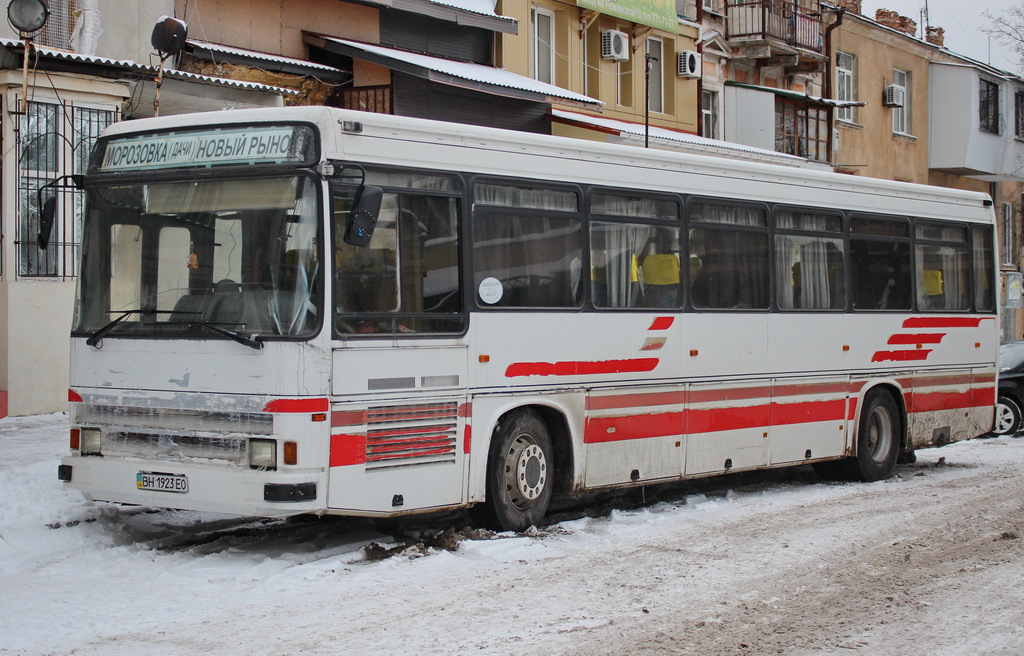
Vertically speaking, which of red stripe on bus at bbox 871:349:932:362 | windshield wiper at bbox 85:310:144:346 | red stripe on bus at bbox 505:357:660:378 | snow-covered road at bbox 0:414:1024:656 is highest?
windshield wiper at bbox 85:310:144:346

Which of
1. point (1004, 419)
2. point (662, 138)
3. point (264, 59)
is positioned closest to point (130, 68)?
point (264, 59)

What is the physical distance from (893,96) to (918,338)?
2735 cm

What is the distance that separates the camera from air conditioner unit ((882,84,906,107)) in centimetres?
3959

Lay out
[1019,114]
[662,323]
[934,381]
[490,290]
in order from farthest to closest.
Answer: [1019,114] → [934,381] → [662,323] → [490,290]

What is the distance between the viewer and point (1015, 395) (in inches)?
758

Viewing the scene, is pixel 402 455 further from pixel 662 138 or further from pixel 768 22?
pixel 768 22

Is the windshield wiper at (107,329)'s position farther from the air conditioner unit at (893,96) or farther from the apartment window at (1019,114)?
the apartment window at (1019,114)

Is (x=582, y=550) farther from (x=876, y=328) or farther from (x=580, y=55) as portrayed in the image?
(x=580, y=55)

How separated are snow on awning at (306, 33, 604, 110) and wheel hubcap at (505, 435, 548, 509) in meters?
11.9

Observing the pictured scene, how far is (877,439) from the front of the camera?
13977 mm

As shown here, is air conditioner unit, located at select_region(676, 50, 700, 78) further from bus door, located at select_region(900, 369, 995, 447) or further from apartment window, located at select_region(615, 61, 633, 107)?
bus door, located at select_region(900, 369, 995, 447)

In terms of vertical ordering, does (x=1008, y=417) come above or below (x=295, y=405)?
below

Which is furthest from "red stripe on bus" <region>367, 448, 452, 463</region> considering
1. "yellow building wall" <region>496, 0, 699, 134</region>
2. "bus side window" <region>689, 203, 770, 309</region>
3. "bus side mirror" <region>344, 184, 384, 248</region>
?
"yellow building wall" <region>496, 0, 699, 134</region>

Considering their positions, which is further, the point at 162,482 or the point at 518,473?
the point at 518,473
